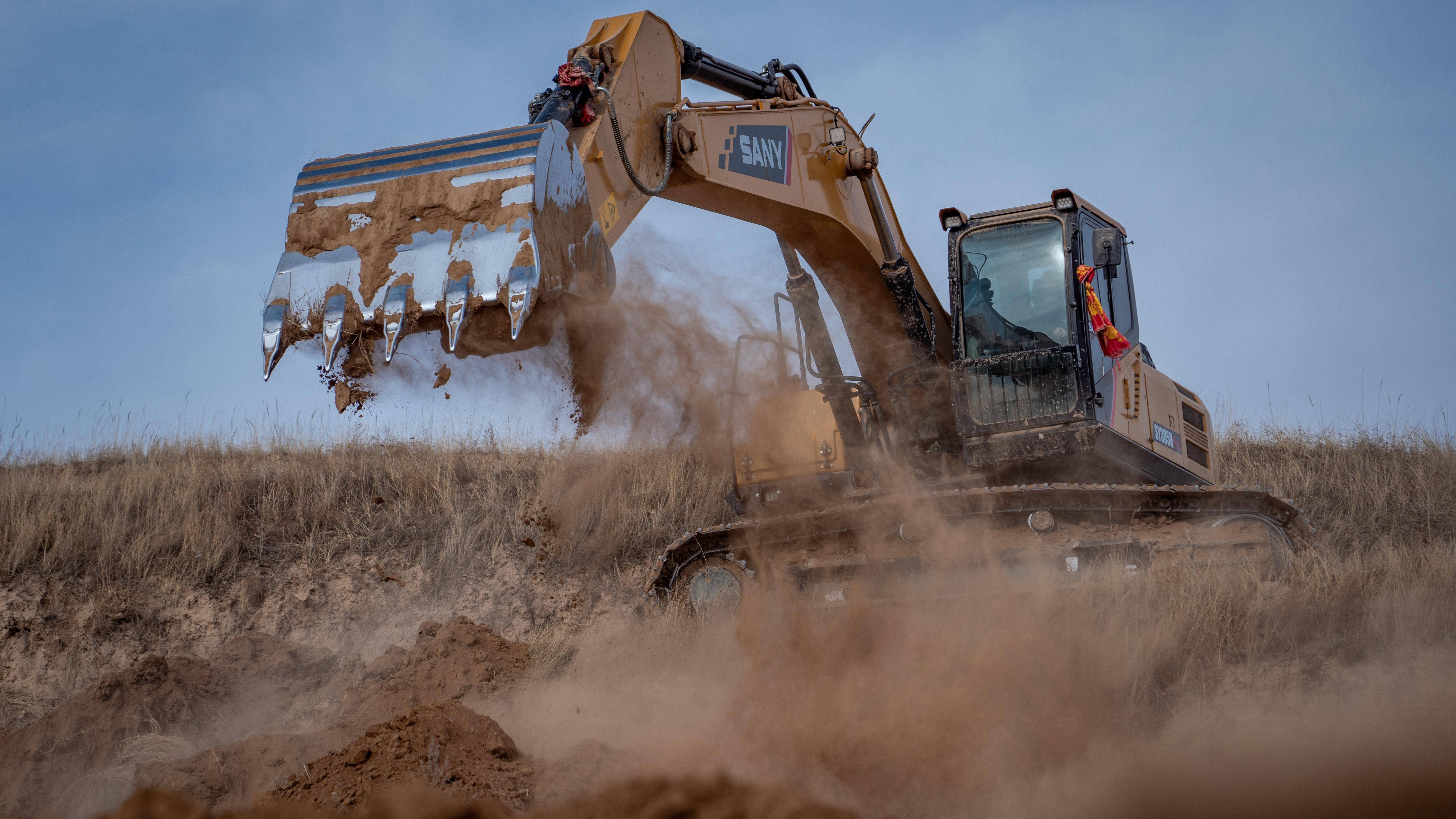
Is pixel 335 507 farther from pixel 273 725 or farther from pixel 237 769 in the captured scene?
pixel 237 769

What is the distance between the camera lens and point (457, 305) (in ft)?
12.5

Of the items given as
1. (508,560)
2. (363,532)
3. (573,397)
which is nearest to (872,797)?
(573,397)

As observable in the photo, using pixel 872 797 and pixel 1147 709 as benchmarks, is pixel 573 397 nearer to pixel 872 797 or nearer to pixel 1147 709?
pixel 872 797

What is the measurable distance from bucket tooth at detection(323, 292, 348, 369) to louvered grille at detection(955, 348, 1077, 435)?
3765 mm

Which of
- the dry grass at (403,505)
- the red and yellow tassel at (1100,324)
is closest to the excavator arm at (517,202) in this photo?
the red and yellow tassel at (1100,324)

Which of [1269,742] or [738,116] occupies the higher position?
[738,116]

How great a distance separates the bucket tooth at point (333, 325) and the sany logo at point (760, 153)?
1.96 m

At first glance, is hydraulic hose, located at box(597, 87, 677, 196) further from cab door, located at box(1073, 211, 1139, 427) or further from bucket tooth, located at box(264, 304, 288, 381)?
cab door, located at box(1073, 211, 1139, 427)

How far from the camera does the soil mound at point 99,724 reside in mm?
5148

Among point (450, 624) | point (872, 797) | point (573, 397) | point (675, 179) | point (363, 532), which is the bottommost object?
point (872, 797)

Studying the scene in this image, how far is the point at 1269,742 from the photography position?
407 centimetres

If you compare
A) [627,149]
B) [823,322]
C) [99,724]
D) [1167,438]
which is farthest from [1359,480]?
[99,724]

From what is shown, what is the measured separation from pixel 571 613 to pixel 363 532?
198 cm

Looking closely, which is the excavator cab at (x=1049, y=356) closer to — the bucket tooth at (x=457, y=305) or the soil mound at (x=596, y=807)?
the soil mound at (x=596, y=807)
